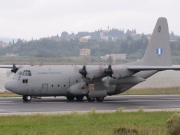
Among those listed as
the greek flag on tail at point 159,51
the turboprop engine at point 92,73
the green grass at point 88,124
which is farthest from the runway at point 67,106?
the greek flag on tail at point 159,51

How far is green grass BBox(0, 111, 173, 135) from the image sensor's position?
2239cm

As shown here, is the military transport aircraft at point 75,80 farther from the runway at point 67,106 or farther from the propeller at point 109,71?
the runway at point 67,106

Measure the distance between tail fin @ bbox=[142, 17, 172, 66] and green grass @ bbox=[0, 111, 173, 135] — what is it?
698 inches

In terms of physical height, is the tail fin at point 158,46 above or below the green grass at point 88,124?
above

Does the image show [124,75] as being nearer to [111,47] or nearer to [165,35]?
[165,35]

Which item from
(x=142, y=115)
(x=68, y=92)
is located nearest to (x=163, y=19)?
(x=68, y=92)

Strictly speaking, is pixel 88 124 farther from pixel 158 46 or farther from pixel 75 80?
pixel 158 46

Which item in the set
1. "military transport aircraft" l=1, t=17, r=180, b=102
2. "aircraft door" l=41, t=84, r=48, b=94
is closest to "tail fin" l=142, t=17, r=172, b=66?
"military transport aircraft" l=1, t=17, r=180, b=102

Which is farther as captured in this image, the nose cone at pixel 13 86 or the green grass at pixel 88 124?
the nose cone at pixel 13 86

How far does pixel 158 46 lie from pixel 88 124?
25.0 m

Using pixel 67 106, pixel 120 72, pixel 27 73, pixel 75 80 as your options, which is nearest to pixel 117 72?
pixel 120 72

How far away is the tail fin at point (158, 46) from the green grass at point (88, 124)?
1773 centimetres

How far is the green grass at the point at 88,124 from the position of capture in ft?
73.5

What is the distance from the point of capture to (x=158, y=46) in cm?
4953
